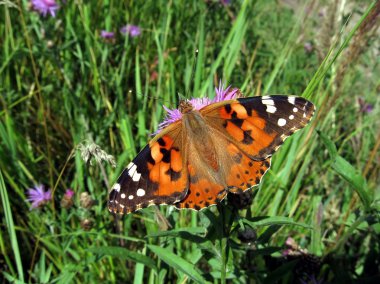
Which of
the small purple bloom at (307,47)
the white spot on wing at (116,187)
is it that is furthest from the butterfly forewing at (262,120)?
the small purple bloom at (307,47)

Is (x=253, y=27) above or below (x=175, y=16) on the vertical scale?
above

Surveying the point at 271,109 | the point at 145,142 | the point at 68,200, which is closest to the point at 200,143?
the point at 271,109

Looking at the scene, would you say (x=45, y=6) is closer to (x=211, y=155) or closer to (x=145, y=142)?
(x=145, y=142)

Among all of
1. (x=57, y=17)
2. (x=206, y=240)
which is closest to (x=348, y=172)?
(x=206, y=240)

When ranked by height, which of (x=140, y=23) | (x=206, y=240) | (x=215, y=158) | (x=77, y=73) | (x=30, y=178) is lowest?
(x=206, y=240)

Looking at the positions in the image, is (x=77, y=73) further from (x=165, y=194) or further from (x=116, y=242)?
(x=165, y=194)

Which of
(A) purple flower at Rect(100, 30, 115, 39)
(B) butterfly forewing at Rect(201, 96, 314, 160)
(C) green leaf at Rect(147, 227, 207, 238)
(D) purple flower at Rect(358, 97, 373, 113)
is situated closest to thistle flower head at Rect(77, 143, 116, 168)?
(C) green leaf at Rect(147, 227, 207, 238)
